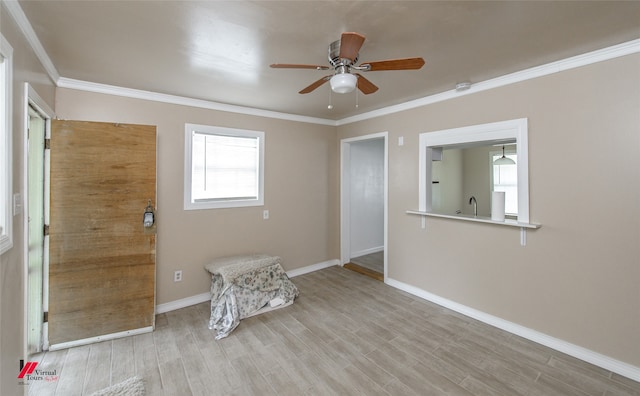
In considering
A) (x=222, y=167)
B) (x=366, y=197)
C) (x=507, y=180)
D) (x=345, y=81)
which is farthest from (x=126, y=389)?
(x=507, y=180)

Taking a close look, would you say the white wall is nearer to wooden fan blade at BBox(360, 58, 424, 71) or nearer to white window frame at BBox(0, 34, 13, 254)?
wooden fan blade at BBox(360, 58, 424, 71)

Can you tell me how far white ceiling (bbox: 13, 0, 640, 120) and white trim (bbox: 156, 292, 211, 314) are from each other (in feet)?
8.10

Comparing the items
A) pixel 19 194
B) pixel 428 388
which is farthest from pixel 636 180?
pixel 19 194

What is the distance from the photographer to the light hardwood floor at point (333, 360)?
1.98m

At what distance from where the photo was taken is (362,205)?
5332 millimetres

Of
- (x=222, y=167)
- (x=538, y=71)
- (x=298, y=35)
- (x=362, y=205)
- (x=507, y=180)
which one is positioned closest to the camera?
(x=298, y=35)

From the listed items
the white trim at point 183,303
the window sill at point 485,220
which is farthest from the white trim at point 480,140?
the white trim at point 183,303

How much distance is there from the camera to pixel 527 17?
67.1 inches

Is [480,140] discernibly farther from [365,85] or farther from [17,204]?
[17,204]

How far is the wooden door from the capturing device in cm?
243

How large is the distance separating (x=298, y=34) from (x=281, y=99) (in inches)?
60.1

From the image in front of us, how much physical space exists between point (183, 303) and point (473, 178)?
5.40 m

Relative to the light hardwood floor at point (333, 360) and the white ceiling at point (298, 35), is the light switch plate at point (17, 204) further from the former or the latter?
the light hardwood floor at point (333, 360)

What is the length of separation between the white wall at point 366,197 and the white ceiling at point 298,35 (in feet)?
8.10
